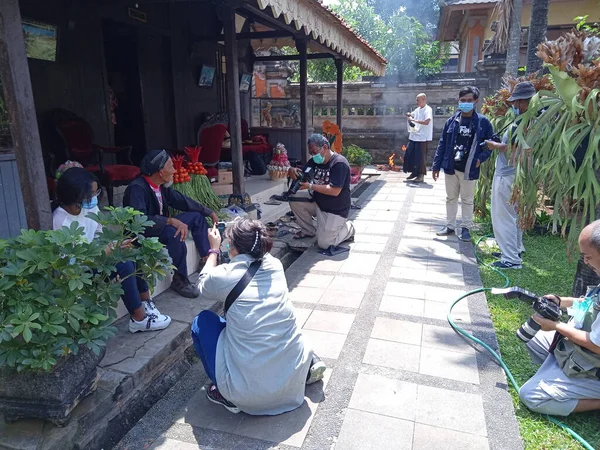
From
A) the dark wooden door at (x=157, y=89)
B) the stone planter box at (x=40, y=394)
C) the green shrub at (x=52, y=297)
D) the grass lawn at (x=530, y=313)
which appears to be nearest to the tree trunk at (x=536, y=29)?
the grass lawn at (x=530, y=313)

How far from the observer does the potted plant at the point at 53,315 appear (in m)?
1.94

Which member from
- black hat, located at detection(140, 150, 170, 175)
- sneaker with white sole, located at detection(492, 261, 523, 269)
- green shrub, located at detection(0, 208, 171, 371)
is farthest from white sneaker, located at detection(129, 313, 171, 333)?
sneaker with white sole, located at detection(492, 261, 523, 269)

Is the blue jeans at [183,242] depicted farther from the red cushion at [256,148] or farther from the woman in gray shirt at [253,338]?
the red cushion at [256,148]

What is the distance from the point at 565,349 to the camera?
255cm

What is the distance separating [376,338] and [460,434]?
108cm

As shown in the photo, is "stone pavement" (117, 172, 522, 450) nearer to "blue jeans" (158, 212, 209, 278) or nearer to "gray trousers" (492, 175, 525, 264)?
"gray trousers" (492, 175, 525, 264)

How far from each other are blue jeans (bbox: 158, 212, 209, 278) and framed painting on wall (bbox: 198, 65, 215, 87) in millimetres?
4944

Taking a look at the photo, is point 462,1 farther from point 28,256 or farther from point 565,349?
point 28,256

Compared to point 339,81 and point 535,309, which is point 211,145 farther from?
point 535,309

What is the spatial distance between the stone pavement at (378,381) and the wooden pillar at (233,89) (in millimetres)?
1285

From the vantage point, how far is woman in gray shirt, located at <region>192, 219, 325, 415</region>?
7.87 ft

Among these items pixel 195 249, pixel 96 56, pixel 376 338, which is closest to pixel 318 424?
pixel 376 338

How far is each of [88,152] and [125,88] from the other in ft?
7.03

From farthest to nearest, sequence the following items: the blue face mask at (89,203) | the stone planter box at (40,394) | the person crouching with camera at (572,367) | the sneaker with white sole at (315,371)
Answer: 1. the blue face mask at (89,203)
2. the sneaker with white sole at (315,371)
3. the person crouching with camera at (572,367)
4. the stone planter box at (40,394)
